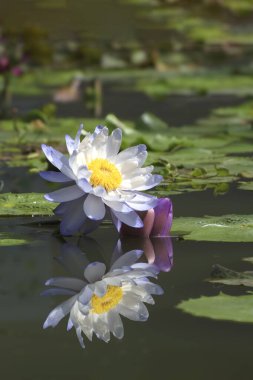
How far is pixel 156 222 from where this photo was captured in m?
2.55

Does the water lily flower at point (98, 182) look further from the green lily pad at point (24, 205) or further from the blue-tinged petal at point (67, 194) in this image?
the green lily pad at point (24, 205)

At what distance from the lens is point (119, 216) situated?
2.50m

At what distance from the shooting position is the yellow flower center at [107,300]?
198 cm

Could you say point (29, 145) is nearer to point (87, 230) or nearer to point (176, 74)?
point (87, 230)

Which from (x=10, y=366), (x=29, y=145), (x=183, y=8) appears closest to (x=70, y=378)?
(x=10, y=366)

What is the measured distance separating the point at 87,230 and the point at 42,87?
4.00 meters

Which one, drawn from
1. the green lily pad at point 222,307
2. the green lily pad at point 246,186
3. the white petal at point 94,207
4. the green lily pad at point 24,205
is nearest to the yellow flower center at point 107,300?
the green lily pad at point 222,307

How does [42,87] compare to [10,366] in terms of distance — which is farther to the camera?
[42,87]

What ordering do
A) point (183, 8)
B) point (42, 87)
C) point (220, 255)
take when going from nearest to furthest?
point (220, 255) < point (42, 87) < point (183, 8)

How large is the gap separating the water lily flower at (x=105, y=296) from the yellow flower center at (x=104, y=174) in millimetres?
170

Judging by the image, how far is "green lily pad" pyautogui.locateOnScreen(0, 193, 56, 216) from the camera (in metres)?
2.77

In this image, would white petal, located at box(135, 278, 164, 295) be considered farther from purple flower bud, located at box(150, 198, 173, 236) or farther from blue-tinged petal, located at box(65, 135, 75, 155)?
blue-tinged petal, located at box(65, 135, 75, 155)

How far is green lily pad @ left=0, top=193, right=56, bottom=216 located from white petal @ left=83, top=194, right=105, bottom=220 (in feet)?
0.94

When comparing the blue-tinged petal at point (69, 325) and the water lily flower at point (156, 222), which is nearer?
the blue-tinged petal at point (69, 325)
